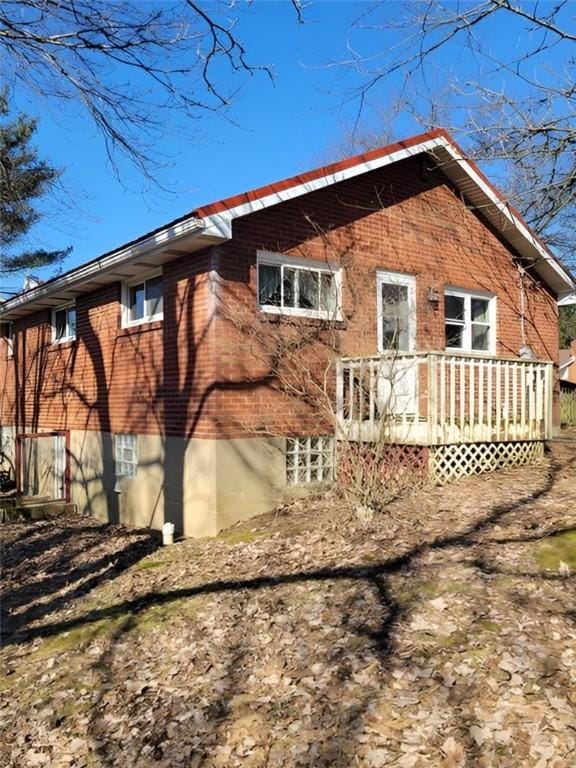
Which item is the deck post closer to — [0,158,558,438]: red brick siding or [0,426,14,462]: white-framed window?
[0,158,558,438]: red brick siding

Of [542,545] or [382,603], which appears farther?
[542,545]

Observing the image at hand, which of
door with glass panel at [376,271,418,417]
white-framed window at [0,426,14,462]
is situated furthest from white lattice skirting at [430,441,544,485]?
white-framed window at [0,426,14,462]

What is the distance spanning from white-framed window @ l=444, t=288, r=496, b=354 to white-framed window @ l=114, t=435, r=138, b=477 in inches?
240

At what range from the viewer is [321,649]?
4770 millimetres

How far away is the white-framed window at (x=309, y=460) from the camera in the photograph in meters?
9.78

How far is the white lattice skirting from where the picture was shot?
891cm

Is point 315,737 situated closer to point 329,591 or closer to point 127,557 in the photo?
point 329,591

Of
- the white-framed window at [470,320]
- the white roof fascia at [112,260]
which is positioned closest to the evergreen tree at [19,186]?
the white roof fascia at [112,260]

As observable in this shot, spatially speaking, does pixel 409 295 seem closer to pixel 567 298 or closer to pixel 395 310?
pixel 395 310

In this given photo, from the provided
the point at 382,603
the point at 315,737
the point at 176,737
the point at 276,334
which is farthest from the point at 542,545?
the point at 276,334

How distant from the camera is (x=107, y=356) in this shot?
38.6 feet

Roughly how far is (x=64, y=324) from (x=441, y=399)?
885 centimetres

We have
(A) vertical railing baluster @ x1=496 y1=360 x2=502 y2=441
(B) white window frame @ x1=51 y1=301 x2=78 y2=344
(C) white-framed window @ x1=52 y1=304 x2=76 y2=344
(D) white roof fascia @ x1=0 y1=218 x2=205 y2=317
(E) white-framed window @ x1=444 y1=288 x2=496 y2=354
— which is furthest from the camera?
(C) white-framed window @ x1=52 y1=304 x2=76 y2=344

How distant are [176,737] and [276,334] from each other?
20.8ft
